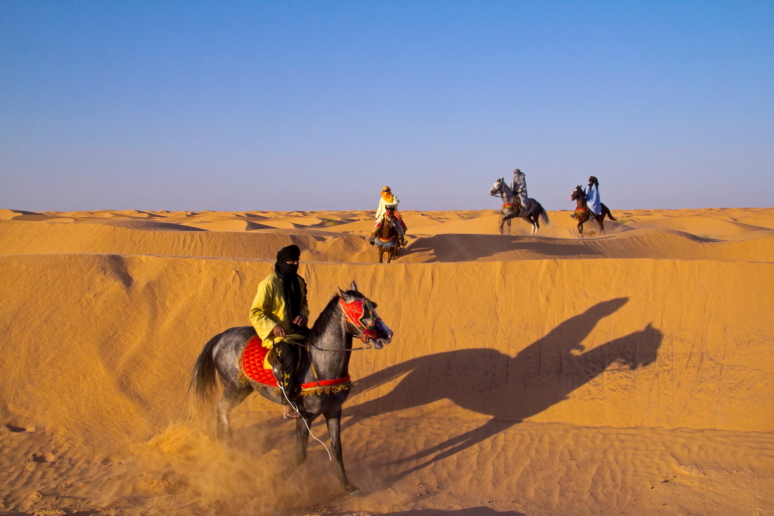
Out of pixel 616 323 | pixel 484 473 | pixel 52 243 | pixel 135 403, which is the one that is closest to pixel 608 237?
pixel 616 323

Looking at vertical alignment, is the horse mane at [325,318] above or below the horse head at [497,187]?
below

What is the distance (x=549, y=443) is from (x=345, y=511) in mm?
3224

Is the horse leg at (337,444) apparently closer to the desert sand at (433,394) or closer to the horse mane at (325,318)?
the desert sand at (433,394)

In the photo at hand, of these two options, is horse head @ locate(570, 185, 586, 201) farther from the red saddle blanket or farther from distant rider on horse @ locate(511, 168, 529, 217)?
the red saddle blanket

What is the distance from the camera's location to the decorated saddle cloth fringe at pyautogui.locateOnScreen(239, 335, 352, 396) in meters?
5.56

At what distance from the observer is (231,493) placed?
18.2 ft

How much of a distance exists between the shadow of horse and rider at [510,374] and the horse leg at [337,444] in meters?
2.25

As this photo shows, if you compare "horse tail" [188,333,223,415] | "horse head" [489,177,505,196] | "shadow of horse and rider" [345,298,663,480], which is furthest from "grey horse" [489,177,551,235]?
"horse tail" [188,333,223,415]

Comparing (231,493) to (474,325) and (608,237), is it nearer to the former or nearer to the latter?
(474,325)

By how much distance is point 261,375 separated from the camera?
19.3ft

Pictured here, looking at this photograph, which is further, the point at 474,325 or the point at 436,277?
the point at 436,277

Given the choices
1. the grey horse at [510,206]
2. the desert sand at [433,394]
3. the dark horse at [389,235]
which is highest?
the grey horse at [510,206]

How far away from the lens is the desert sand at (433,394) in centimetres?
582

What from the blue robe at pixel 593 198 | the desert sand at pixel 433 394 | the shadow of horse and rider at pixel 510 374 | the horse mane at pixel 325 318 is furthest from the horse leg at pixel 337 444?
the blue robe at pixel 593 198
